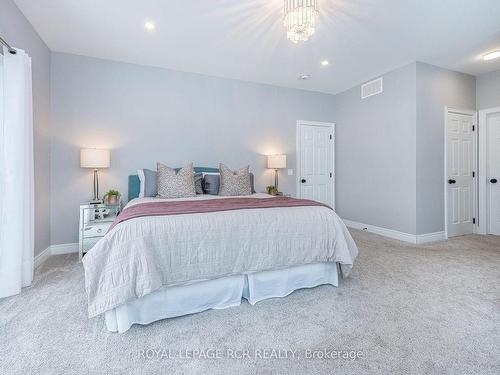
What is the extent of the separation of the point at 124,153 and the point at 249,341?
120 inches

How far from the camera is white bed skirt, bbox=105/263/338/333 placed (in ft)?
5.37

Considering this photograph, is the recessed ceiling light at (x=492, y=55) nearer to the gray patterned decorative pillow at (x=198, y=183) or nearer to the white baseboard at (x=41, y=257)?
the gray patterned decorative pillow at (x=198, y=183)

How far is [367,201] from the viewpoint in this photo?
14.3 ft

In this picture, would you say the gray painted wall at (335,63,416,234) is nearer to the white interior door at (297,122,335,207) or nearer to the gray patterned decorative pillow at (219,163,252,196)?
the white interior door at (297,122,335,207)

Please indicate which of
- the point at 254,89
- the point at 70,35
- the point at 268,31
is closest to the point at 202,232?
the point at 268,31

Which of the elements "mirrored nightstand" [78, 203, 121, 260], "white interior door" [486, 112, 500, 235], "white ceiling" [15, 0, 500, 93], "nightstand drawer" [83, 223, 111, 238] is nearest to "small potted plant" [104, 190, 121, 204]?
"mirrored nightstand" [78, 203, 121, 260]

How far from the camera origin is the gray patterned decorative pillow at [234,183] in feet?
11.2

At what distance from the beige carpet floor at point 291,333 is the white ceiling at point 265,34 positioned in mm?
2629

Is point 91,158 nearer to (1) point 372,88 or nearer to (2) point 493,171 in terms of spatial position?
(1) point 372,88

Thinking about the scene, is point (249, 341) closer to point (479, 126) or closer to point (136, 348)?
point (136, 348)

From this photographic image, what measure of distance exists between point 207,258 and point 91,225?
196 cm

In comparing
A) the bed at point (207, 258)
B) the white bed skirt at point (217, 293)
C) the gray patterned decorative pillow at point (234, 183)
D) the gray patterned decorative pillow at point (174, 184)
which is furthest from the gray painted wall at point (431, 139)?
the gray patterned decorative pillow at point (174, 184)

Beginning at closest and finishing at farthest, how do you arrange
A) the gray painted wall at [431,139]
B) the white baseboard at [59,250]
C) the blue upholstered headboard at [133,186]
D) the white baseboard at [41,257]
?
the white baseboard at [41,257], the white baseboard at [59,250], the blue upholstered headboard at [133,186], the gray painted wall at [431,139]

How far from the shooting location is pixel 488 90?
3.96 meters
